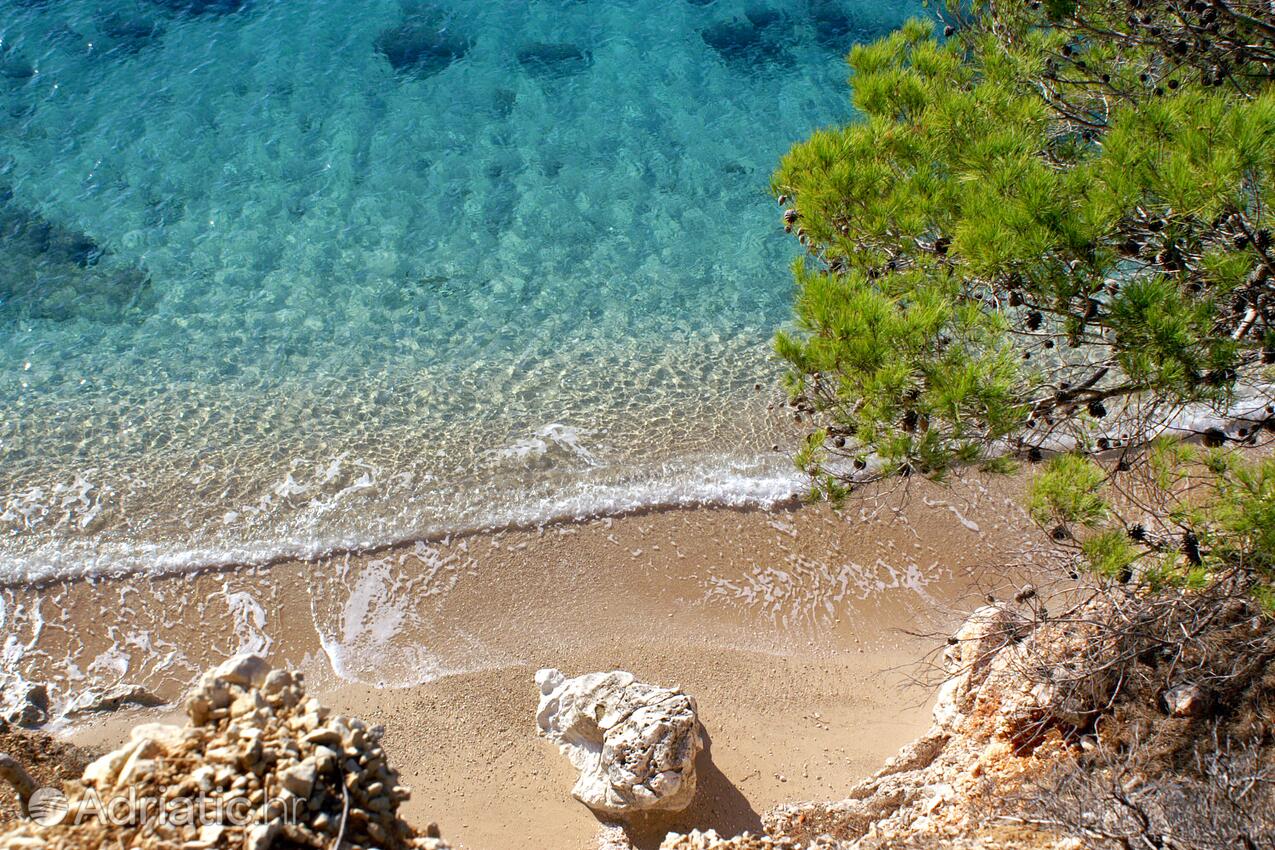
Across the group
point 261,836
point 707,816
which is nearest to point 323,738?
point 261,836

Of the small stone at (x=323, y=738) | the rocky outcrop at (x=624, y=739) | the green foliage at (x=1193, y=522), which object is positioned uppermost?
the green foliage at (x=1193, y=522)

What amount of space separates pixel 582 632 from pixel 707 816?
188cm

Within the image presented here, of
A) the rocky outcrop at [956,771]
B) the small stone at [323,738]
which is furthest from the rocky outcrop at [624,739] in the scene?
the small stone at [323,738]

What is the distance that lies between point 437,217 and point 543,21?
5305mm

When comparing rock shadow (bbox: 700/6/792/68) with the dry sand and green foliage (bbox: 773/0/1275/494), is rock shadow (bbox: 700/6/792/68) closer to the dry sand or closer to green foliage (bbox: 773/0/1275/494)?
the dry sand

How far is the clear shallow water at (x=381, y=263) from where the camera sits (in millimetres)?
8891

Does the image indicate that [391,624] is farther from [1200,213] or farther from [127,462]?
[1200,213]

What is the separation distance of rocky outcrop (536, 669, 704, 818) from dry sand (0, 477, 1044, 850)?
0.17 meters

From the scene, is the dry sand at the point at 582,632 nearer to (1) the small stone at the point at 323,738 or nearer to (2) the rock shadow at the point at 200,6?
(1) the small stone at the point at 323,738

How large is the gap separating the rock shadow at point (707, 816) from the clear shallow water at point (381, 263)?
2.96 meters

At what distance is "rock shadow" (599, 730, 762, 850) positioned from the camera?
232 inches

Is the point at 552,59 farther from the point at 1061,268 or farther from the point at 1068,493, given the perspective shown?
the point at 1068,493

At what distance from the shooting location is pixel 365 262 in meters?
11.8

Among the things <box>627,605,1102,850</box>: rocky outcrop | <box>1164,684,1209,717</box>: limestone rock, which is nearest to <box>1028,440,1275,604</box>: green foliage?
<box>1164,684,1209,717</box>: limestone rock
